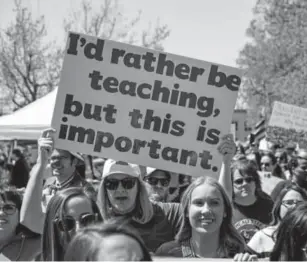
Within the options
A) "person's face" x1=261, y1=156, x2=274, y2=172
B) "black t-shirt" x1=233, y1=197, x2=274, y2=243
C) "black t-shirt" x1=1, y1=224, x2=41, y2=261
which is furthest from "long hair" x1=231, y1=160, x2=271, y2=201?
"person's face" x1=261, y1=156, x2=274, y2=172

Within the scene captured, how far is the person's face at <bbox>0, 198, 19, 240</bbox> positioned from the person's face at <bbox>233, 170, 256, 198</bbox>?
1976 mm

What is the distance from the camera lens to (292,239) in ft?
10.9

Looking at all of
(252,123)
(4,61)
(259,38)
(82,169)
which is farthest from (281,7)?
(82,169)

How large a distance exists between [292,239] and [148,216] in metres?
1.32

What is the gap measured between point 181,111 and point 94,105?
24.9 inches

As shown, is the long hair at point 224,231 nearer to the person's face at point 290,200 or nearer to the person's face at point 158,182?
the person's face at point 290,200

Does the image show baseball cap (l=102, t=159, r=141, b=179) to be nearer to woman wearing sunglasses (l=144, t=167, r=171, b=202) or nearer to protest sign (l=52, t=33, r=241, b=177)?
protest sign (l=52, t=33, r=241, b=177)

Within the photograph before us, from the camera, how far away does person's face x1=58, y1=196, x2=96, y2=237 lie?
337 cm

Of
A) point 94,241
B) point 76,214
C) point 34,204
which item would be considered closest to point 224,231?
point 76,214

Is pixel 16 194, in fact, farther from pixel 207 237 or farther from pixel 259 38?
pixel 259 38

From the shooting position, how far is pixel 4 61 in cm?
2898

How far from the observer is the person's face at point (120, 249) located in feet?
7.08

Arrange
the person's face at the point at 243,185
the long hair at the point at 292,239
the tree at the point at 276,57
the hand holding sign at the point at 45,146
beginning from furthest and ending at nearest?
the tree at the point at 276,57 < the person's face at the point at 243,185 < the hand holding sign at the point at 45,146 < the long hair at the point at 292,239

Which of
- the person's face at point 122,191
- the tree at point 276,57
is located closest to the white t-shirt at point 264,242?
the person's face at point 122,191
